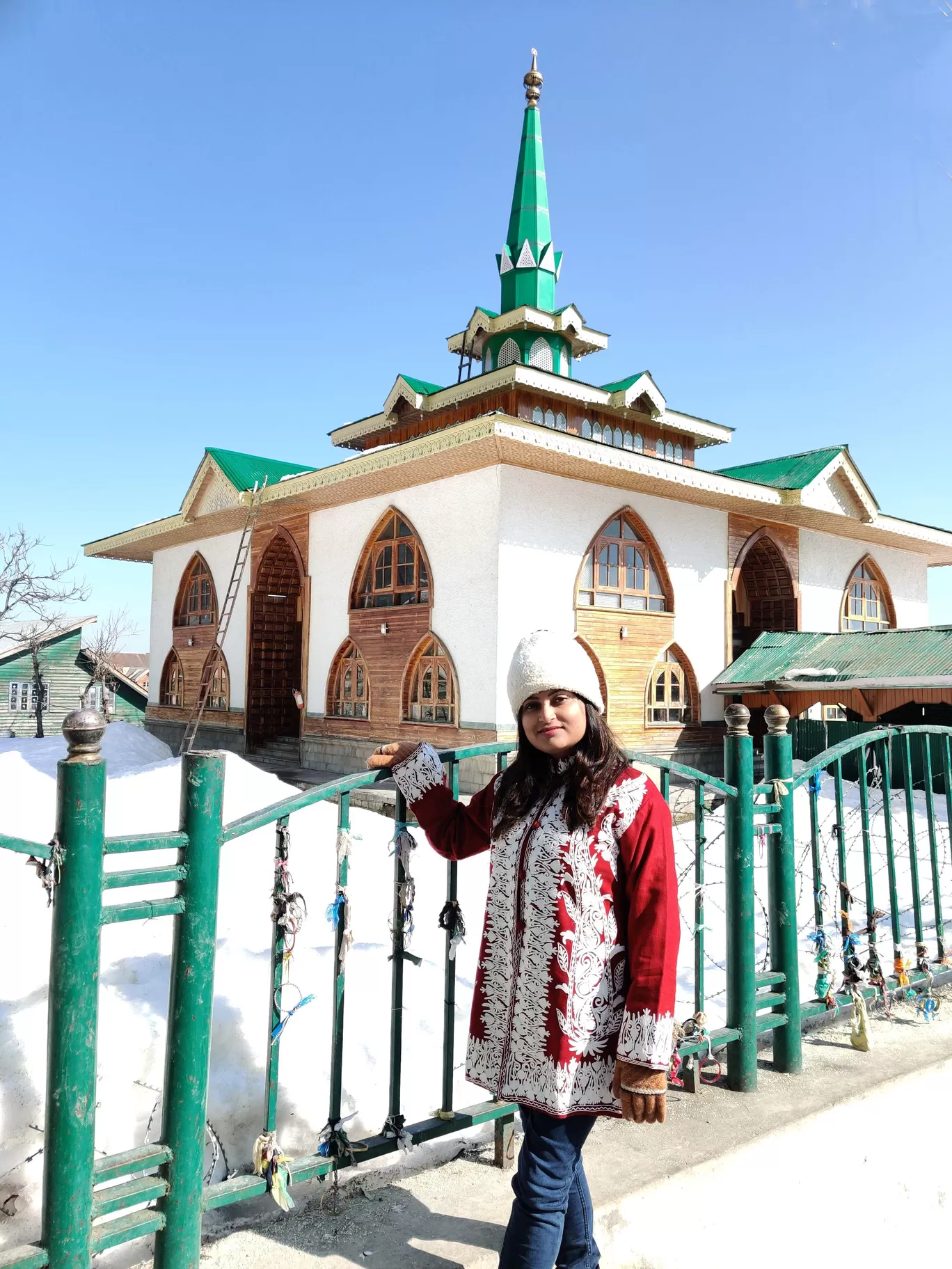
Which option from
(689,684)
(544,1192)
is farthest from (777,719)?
(689,684)

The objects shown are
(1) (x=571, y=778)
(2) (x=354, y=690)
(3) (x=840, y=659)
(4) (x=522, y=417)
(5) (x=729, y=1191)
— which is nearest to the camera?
(1) (x=571, y=778)

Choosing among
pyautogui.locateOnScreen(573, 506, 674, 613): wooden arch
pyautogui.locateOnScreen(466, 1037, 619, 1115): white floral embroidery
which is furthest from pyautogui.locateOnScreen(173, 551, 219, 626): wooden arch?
pyautogui.locateOnScreen(466, 1037, 619, 1115): white floral embroidery

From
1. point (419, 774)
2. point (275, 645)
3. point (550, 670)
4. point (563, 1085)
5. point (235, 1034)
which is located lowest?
point (235, 1034)

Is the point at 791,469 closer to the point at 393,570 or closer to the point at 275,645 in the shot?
the point at 393,570

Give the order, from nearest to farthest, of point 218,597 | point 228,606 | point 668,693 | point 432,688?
point 432,688, point 668,693, point 228,606, point 218,597

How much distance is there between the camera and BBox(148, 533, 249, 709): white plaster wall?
17.7 m

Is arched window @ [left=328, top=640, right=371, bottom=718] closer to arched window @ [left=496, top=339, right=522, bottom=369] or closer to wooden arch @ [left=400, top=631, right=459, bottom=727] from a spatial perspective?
wooden arch @ [left=400, top=631, right=459, bottom=727]

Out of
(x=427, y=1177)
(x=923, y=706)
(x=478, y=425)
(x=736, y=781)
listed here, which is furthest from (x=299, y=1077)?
(x=923, y=706)

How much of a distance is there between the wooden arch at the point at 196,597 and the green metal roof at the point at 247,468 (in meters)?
2.92

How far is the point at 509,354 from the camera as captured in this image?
52.8 ft

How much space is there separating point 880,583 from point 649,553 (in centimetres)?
739

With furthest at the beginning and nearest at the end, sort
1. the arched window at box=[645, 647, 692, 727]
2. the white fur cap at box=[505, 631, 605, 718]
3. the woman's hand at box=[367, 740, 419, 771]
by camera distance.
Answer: the arched window at box=[645, 647, 692, 727], the woman's hand at box=[367, 740, 419, 771], the white fur cap at box=[505, 631, 605, 718]

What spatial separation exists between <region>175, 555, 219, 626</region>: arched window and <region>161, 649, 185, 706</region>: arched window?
0.95m

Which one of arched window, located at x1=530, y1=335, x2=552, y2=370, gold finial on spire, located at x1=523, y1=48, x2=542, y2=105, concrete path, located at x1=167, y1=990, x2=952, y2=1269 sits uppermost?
gold finial on spire, located at x1=523, y1=48, x2=542, y2=105
